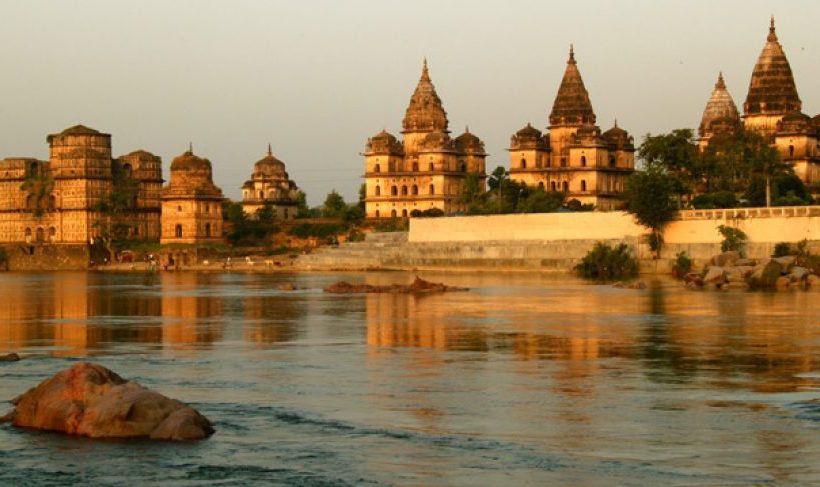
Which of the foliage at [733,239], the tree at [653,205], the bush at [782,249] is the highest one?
the tree at [653,205]

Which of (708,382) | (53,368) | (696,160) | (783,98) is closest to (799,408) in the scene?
(708,382)

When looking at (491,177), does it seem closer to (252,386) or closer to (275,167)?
(275,167)

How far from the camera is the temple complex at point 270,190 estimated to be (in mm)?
132375

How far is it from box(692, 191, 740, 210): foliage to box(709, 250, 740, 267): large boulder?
14.5 m

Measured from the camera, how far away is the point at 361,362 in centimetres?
2664

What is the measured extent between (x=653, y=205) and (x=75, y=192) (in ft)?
188

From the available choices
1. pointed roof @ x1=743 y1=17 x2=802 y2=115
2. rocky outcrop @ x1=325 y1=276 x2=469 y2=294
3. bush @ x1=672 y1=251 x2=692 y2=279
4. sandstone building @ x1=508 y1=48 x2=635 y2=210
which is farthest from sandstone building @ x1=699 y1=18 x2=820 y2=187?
rocky outcrop @ x1=325 y1=276 x2=469 y2=294

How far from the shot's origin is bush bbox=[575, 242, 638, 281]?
72.8 metres

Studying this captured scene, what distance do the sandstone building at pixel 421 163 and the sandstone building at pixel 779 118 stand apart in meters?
20.6

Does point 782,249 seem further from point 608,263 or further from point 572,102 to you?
point 572,102

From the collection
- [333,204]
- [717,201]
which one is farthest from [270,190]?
[717,201]

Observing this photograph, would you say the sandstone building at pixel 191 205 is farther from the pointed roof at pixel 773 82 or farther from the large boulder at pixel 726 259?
the large boulder at pixel 726 259

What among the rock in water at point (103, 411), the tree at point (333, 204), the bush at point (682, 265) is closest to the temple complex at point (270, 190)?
the tree at point (333, 204)

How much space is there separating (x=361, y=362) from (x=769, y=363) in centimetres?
Answer: 712
